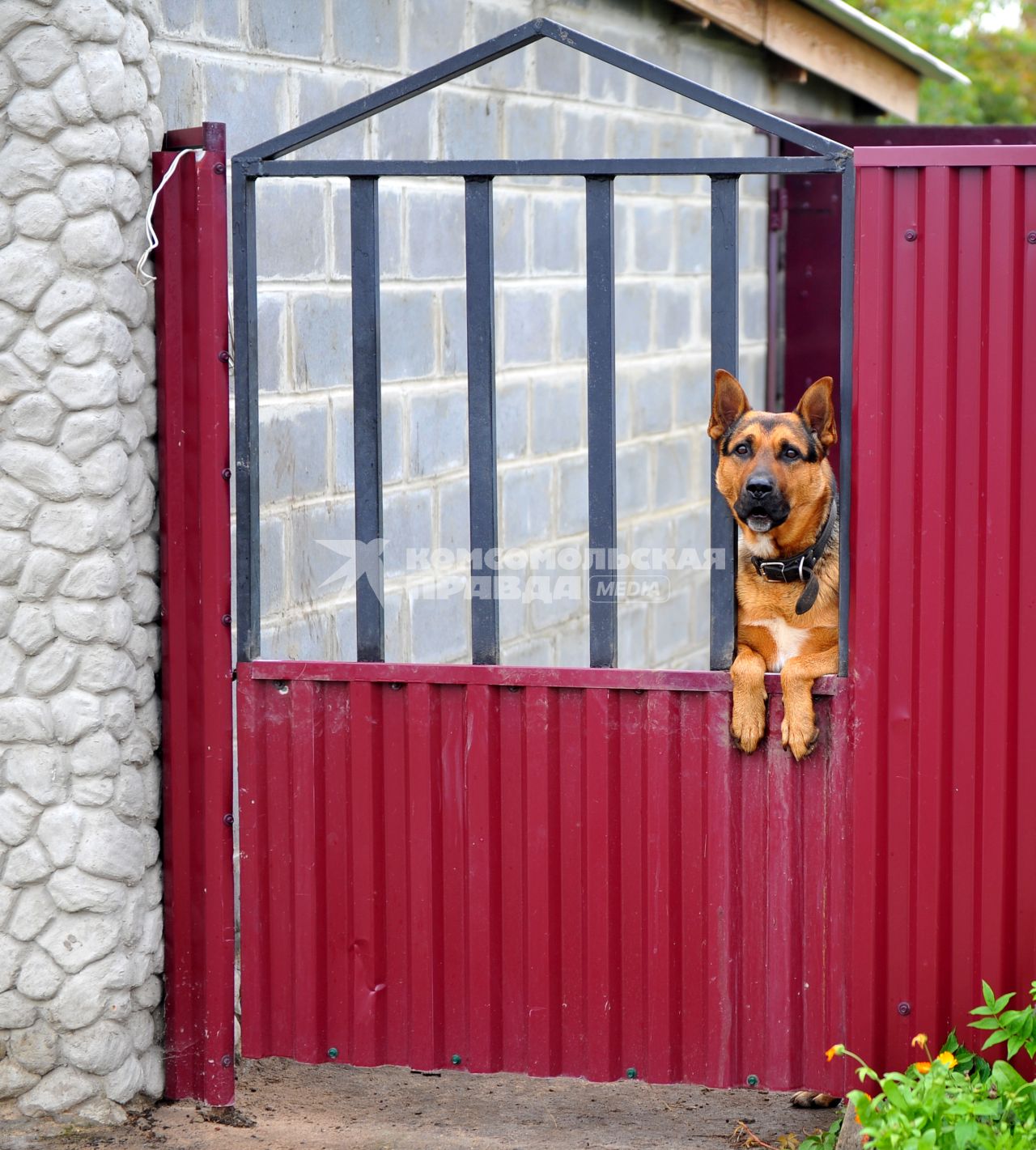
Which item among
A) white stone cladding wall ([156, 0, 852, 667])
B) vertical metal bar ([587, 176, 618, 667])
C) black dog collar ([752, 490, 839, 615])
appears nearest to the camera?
vertical metal bar ([587, 176, 618, 667])

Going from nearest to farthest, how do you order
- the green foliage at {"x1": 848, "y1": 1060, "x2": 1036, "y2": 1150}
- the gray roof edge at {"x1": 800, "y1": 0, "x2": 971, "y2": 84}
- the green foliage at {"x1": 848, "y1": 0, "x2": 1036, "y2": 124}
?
the green foliage at {"x1": 848, "y1": 1060, "x2": 1036, "y2": 1150}
the gray roof edge at {"x1": 800, "y1": 0, "x2": 971, "y2": 84}
the green foliage at {"x1": 848, "y1": 0, "x2": 1036, "y2": 124}

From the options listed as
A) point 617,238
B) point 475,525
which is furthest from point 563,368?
point 475,525

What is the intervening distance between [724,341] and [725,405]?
32 cm

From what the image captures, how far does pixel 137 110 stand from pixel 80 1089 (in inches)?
91.4

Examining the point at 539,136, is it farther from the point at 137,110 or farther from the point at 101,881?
the point at 101,881

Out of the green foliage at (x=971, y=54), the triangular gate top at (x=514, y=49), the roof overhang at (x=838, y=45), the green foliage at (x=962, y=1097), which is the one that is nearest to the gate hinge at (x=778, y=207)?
the roof overhang at (x=838, y=45)

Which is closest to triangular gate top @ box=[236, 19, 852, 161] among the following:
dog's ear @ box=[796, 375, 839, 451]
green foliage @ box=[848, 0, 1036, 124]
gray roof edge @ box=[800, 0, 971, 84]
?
dog's ear @ box=[796, 375, 839, 451]

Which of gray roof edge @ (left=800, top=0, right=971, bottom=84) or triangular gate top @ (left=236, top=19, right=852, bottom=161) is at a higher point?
gray roof edge @ (left=800, top=0, right=971, bottom=84)

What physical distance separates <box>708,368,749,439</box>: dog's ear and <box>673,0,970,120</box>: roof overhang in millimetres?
3454

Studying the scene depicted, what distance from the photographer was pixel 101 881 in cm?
378

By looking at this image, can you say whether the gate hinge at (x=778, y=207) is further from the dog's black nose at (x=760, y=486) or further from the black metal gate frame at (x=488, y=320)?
the dog's black nose at (x=760, y=486)

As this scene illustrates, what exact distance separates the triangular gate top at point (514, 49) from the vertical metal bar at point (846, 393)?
0.12 meters

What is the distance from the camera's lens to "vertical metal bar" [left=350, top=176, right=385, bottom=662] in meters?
3.73

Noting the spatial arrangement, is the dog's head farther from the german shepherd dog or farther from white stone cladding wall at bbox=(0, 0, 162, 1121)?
white stone cladding wall at bbox=(0, 0, 162, 1121)
